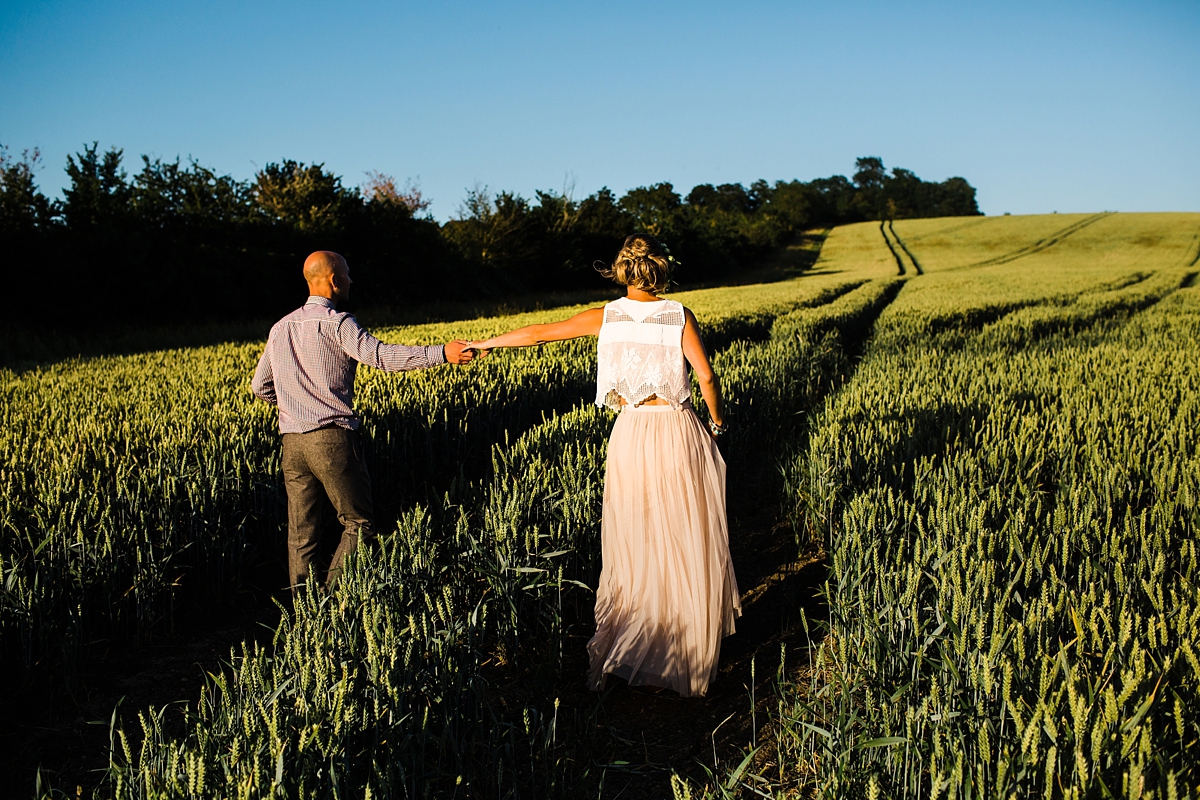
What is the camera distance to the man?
3.29 metres

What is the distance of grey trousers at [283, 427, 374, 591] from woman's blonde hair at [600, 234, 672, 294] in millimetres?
1515

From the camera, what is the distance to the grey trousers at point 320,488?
3.33 metres

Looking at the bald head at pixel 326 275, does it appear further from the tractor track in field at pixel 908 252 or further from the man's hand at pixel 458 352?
the tractor track in field at pixel 908 252

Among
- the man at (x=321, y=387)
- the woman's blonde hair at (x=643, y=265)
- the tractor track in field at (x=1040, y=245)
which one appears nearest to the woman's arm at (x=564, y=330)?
the woman's blonde hair at (x=643, y=265)

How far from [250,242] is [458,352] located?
1890 cm

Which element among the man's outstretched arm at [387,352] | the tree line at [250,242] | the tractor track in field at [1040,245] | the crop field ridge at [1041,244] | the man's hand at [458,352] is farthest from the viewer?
the crop field ridge at [1041,244]

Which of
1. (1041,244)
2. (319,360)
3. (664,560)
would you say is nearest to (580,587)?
(664,560)

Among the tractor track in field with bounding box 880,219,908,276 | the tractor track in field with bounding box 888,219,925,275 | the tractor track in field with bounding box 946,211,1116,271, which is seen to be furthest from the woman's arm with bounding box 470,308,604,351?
the tractor track in field with bounding box 946,211,1116,271

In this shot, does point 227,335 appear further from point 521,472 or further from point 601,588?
point 601,588

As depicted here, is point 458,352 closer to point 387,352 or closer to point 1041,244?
Result: point 387,352

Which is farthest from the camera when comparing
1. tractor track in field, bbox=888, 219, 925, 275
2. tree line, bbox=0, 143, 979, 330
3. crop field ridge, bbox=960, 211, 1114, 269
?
crop field ridge, bbox=960, 211, 1114, 269

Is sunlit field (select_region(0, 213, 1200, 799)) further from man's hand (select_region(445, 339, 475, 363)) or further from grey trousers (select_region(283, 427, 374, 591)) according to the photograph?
man's hand (select_region(445, 339, 475, 363))

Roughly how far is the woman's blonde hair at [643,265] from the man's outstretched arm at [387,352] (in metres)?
0.94

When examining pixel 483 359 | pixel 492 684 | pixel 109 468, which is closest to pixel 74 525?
pixel 109 468
